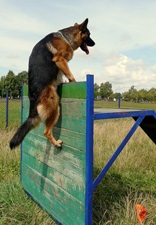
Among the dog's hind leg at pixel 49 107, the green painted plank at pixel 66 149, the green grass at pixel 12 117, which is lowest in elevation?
the green grass at pixel 12 117

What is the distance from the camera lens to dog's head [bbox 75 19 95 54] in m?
3.45

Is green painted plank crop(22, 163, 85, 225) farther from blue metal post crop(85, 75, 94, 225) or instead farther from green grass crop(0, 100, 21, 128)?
green grass crop(0, 100, 21, 128)

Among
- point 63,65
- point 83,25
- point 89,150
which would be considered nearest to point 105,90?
point 83,25

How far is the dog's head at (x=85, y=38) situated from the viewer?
11.3 ft


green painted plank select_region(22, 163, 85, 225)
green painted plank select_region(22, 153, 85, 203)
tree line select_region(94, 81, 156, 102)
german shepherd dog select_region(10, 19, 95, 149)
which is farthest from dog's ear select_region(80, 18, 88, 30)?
tree line select_region(94, 81, 156, 102)

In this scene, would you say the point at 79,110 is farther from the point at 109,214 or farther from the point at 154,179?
the point at 154,179

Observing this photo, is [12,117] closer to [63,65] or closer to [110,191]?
[110,191]

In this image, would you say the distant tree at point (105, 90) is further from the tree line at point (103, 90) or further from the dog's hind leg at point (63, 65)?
the dog's hind leg at point (63, 65)

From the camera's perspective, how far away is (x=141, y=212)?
9.39 feet

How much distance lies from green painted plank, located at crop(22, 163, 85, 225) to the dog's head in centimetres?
184

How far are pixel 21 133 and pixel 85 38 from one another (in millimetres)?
1588

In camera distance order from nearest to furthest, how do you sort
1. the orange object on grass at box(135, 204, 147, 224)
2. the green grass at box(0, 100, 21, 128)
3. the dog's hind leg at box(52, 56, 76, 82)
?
1. the orange object on grass at box(135, 204, 147, 224)
2. the dog's hind leg at box(52, 56, 76, 82)
3. the green grass at box(0, 100, 21, 128)

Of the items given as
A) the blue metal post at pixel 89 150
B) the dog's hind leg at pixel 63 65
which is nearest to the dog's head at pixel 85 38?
the dog's hind leg at pixel 63 65

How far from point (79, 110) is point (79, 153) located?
0.41 m
